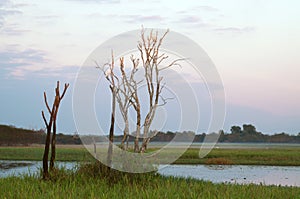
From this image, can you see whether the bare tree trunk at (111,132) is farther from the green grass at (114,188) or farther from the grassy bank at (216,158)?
the grassy bank at (216,158)

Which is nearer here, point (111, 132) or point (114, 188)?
point (114, 188)

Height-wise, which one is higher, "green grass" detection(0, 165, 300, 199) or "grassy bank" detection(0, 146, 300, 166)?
"grassy bank" detection(0, 146, 300, 166)

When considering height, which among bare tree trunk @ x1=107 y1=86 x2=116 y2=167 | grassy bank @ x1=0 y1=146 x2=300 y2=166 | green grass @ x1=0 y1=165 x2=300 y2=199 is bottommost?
green grass @ x1=0 y1=165 x2=300 y2=199

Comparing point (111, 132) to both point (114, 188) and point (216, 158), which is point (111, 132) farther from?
point (216, 158)

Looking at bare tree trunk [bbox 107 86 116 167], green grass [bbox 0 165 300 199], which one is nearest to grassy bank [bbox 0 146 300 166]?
bare tree trunk [bbox 107 86 116 167]

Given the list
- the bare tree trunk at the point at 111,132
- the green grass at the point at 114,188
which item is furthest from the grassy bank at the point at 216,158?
the green grass at the point at 114,188

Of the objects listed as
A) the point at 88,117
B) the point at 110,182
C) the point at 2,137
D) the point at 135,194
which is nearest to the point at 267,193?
the point at 135,194

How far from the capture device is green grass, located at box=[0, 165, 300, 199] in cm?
860

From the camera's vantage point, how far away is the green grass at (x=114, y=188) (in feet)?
28.2

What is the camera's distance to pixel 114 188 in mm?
9312

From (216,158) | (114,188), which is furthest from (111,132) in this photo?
(216,158)

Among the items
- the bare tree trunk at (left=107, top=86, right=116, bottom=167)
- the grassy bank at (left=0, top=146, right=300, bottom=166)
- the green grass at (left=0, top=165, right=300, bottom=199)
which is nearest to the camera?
the green grass at (left=0, top=165, right=300, bottom=199)

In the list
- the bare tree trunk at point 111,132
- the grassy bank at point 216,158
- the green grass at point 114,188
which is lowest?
the green grass at point 114,188

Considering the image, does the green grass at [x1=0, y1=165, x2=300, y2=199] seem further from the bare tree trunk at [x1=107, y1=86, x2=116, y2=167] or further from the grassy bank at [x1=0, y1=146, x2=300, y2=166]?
the grassy bank at [x1=0, y1=146, x2=300, y2=166]
